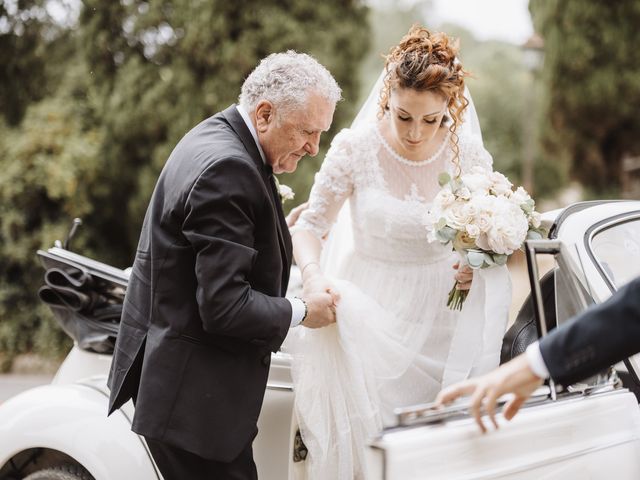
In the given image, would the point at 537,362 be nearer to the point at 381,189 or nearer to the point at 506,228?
the point at 506,228

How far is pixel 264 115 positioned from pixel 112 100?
5583 mm

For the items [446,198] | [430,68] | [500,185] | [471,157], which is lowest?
[446,198]

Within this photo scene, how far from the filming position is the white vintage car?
5.10 feet

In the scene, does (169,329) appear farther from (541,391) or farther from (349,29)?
(349,29)

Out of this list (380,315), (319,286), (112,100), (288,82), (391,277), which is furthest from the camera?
(112,100)

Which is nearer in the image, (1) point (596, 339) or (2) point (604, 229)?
(1) point (596, 339)

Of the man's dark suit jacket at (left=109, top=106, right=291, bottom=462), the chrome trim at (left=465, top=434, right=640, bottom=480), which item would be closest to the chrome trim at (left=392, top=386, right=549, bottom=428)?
the chrome trim at (left=465, top=434, right=640, bottom=480)

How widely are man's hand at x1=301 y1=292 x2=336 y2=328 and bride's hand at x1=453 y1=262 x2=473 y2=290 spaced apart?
0.51 metres

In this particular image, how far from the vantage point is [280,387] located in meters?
2.64

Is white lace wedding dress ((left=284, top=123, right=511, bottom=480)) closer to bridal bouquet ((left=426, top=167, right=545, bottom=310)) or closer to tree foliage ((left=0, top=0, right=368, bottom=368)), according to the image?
bridal bouquet ((left=426, top=167, right=545, bottom=310))

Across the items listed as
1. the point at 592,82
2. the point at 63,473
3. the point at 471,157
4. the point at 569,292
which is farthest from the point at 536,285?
the point at 592,82

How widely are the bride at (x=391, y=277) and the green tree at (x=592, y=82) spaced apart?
34.4 feet

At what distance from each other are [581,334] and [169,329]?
121cm

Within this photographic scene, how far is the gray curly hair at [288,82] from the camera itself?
6.95 ft
